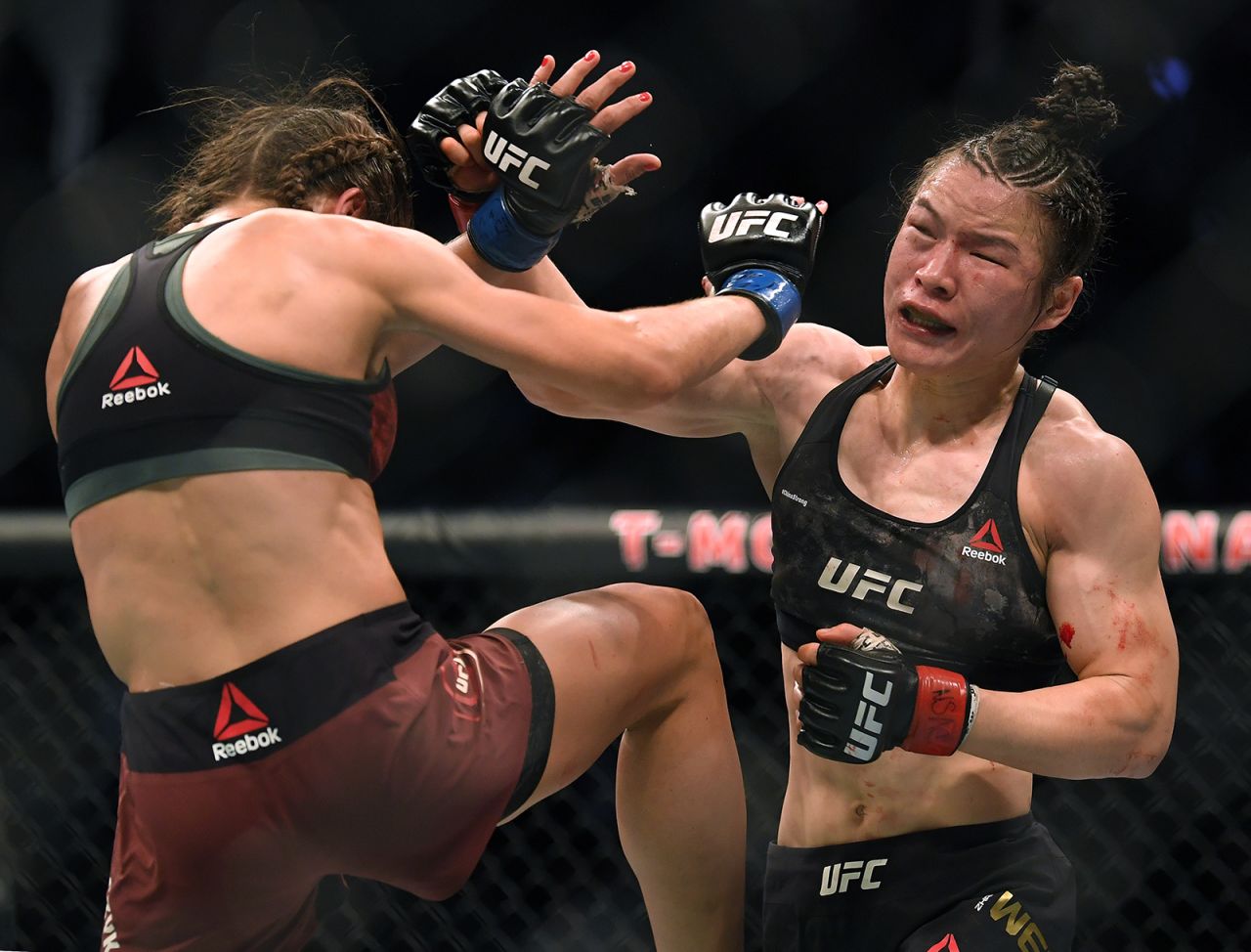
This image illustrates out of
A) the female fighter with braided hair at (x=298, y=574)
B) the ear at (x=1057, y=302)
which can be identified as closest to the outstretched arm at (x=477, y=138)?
the female fighter with braided hair at (x=298, y=574)

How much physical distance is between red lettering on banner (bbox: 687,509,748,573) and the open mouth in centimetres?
63

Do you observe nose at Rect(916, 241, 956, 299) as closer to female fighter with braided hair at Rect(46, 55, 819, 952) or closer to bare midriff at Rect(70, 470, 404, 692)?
female fighter with braided hair at Rect(46, 55, 819, 952)

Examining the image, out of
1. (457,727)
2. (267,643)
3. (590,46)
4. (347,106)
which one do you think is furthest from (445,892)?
(590,46)

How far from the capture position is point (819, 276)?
11.5 feet

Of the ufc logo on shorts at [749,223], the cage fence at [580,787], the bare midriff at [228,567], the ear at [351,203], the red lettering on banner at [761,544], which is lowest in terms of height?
the cage fence at [580,787]

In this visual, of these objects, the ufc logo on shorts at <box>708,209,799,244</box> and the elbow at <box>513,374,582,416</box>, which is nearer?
the ufc logo on shorts at <box>708,209,799,244</box>

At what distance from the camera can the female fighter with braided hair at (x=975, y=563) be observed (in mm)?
1759

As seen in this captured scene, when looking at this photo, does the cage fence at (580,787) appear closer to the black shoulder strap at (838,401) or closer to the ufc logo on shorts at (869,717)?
the black shoulder strap at (838,401)

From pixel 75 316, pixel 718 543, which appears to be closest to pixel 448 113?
pixel 75 316

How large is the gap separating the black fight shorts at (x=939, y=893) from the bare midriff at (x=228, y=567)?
751 mm

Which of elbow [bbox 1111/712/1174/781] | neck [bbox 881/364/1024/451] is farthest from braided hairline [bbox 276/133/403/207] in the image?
elbow [bbox 1111/712/1174/781]

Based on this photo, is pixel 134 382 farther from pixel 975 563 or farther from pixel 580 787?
pixel 580 787

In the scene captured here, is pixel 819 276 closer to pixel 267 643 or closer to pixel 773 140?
pixel 773 140

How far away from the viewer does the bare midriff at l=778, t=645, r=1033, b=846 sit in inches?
74.0
